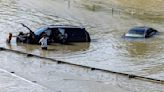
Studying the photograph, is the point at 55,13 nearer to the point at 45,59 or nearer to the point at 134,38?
the point at 134,38

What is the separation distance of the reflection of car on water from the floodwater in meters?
0.77

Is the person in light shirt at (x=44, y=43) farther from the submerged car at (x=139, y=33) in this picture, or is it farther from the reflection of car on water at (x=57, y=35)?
the submerged car at (x=139, y=33)

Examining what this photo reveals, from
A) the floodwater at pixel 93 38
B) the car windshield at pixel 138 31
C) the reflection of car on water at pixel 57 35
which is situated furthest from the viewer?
the car windshield at pixel 138 31

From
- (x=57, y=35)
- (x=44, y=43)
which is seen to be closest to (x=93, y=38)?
(x=57, y=35)

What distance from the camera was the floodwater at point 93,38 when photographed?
2703cm

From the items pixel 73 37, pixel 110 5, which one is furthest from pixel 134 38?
pixel 110 5

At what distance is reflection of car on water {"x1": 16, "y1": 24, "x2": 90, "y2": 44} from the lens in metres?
35.9

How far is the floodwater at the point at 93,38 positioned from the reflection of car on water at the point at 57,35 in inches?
30.3

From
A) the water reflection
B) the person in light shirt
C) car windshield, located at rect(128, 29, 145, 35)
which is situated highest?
car windshield, located at rect(128, 29, 145, 35)

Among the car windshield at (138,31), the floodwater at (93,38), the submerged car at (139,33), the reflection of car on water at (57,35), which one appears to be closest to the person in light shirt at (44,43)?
the floodwater at (93,38)

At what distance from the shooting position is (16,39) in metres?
36.3

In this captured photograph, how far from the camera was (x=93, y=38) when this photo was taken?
41281 mm

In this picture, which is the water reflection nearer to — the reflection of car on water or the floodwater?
the floodwater

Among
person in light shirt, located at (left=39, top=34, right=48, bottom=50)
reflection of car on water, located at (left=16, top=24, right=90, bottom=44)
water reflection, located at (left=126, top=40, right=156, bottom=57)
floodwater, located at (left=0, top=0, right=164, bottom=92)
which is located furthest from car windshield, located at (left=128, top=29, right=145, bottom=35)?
person in light shirt, located at (left=39, top=34, right=48, bottom=50)
